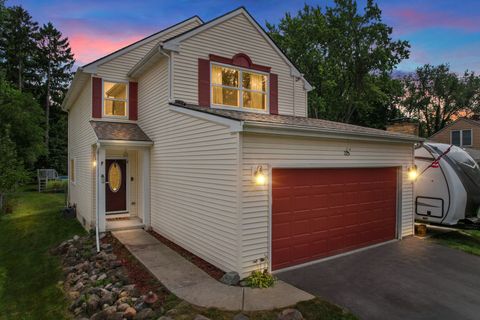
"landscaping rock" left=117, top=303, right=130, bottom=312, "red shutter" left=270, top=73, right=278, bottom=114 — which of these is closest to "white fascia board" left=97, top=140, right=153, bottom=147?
"red shutter" left=270, top=73, right=278, bottom=114

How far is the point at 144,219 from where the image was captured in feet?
33.3

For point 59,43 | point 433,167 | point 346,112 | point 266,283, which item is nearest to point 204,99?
point 266,283

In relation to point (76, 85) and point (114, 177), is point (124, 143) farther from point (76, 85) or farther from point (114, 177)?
point (76, 85)

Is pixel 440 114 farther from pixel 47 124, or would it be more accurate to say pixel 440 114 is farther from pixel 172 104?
pixel 47 124

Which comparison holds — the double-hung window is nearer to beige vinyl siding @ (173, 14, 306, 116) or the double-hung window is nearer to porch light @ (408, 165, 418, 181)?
beige vinyl siding @ (173, 14, 306, 116)

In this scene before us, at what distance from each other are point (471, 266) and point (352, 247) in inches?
104

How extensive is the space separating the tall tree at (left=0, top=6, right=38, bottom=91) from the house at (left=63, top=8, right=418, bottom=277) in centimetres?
2477

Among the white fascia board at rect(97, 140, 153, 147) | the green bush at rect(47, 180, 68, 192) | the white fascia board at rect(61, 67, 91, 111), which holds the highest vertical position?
the white fascia board at rect(61, 67, 91, 111)

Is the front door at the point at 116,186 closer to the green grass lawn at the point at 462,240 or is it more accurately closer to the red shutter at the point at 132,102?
the red shutter at the point at 132,102

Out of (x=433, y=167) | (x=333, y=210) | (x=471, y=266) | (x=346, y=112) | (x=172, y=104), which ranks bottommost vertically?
(x=471, y=266)

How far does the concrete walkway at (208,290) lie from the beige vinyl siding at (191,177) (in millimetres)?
525

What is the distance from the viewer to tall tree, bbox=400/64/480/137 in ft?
136

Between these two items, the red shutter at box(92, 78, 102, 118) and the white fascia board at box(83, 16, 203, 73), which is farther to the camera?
the red shutter at box(92, 78, 102, 118)

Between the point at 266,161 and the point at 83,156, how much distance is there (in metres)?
8.85
